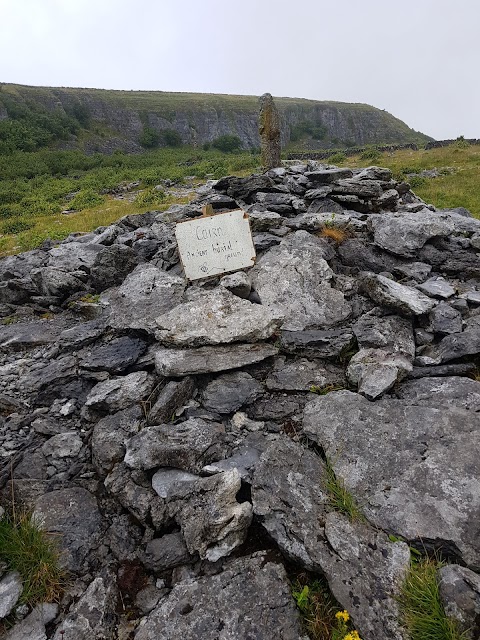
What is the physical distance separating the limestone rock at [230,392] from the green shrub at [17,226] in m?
16.9

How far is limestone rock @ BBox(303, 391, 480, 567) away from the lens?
318 cm

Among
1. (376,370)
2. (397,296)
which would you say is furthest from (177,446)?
(397,296)

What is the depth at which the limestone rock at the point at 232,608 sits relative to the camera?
290 cm

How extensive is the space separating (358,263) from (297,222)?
1.57 metres

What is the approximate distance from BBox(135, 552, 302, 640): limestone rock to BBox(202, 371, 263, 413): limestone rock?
5.08 ft

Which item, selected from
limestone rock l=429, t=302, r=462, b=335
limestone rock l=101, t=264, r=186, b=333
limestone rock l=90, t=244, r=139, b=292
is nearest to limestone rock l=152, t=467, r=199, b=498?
limestone rock l=101, t=264, r=186, b=333

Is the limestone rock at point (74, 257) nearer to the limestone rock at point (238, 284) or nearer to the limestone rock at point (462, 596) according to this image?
the limestone rock at point (238, 284)

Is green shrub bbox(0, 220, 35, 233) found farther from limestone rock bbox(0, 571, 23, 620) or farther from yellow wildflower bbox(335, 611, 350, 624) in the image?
yellow wildflower bbox(335, 611, 350, 624)

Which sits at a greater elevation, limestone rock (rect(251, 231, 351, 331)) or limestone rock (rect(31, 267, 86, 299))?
limestone rock (rect(251, 231, 351, 331))

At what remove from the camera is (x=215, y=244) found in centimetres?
605

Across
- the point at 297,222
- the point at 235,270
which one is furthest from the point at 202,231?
the point at 297,222

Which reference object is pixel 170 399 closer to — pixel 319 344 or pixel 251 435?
pixel 251 435

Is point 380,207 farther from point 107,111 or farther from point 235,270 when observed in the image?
point 107,111

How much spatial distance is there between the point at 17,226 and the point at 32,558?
18.6 meters
